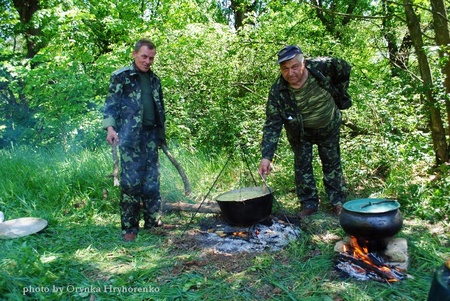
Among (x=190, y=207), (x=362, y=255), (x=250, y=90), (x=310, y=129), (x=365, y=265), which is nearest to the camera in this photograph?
(x=365, y=265)

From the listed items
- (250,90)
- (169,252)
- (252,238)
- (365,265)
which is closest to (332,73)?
(252,238)

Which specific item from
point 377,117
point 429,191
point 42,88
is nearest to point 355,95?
point 377,117

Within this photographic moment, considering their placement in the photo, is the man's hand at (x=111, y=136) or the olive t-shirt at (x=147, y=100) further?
the olive t-shirt at (x=147, y=100)

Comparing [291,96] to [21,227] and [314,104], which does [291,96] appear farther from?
[21,227]

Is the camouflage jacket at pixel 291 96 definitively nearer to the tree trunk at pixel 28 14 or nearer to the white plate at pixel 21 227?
the white plate at pixel 21 227

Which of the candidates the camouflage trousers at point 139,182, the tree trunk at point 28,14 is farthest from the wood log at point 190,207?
the tree trunk at point 28,14

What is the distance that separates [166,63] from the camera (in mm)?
7668

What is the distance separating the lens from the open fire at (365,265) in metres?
3.09

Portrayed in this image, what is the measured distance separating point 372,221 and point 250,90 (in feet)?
15.0

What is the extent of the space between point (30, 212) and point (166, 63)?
13.2ft

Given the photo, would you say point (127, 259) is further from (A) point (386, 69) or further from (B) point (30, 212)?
(A) point (386, 69)

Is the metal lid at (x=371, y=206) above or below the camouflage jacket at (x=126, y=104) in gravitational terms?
below

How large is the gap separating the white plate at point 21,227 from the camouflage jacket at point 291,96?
2.88 m

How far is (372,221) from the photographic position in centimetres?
322
